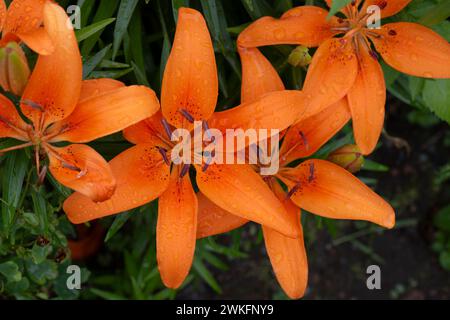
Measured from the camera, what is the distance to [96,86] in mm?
1399

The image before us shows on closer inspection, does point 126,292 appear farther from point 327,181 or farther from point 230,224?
point 327,181

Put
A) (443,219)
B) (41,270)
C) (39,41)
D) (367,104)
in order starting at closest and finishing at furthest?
(39,41) → (367,104) → (41,270) → (443,219)

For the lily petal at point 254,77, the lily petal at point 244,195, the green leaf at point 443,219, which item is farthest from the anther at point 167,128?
the green leaf at point 443,219

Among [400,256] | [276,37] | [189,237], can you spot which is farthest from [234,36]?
[400,256]

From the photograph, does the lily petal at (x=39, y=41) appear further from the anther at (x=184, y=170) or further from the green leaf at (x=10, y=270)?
the green leaf at (x=10, y=270)

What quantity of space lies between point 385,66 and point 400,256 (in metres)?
1.20

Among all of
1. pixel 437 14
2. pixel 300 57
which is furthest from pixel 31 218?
pixel 437 14

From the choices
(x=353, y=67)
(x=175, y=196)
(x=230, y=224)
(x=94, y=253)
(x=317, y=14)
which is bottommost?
(x=94, y=253)

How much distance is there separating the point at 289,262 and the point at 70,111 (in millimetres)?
597

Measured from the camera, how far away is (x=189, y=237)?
1.42m

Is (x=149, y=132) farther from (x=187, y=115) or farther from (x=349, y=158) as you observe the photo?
(x=349, y=158)

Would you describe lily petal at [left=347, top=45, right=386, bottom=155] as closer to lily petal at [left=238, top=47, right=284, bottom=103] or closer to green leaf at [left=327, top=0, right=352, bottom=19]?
lily petal at [left=238, top=47, right=284, bottom=103]

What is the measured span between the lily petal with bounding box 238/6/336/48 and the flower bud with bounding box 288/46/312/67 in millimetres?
38

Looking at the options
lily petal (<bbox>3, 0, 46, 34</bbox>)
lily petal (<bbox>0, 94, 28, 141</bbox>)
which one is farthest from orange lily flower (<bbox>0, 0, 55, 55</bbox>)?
lily petal (<bbox>0, 94, 28, 141</bbox>)
